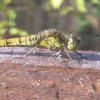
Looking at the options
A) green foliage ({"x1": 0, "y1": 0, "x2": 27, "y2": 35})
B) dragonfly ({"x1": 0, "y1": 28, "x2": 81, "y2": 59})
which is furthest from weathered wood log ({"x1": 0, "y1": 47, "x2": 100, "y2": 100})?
green foliage ({"x1": 0, "y1": 0, "x2": 27, "y2": 35})

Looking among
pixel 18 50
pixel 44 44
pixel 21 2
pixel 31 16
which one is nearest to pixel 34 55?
pixel 18 50

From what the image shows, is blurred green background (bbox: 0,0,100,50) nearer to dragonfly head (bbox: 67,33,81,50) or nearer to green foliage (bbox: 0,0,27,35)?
green foliage (bbox: 0,0,27,35)

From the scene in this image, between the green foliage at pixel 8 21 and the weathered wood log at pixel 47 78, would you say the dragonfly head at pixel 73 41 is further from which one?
the green foliage at pixel 8 21

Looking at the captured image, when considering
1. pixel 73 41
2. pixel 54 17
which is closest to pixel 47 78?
pixel 73 41

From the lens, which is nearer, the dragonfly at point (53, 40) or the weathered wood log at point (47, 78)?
the weathered wood log at point (47, 78)

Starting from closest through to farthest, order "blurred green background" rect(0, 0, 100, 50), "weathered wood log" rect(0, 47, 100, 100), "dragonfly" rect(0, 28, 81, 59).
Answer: "weathered wood log" rect(0, 47, 100, 100) < "dragonfly" rect(0, 28, 81, 59) < "blurred green background" rect(0, 0, 100, 50)

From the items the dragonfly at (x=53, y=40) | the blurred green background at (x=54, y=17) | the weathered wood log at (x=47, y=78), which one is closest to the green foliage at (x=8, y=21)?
Result: the blurred green background at (x=54, y=17)

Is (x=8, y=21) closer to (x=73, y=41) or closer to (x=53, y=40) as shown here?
(x=53, y=40)
